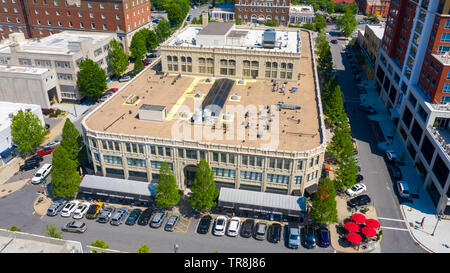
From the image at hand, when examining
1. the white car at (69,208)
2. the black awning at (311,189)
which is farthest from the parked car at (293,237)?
the white car at (69,208)

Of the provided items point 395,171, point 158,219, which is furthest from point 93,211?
point 395,171

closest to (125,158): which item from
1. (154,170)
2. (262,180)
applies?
(154,170)

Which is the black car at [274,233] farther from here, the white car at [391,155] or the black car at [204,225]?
the white car at [391,155]

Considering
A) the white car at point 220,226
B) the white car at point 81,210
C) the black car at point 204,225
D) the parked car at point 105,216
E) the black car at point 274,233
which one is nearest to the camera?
the black car at point 274,233

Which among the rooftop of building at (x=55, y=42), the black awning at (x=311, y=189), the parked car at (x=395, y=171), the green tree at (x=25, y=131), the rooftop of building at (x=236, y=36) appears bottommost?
the parked car at (x=395, y=171)

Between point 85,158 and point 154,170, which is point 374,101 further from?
point 85,158

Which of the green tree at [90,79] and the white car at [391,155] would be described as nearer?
the white car at [391,155]

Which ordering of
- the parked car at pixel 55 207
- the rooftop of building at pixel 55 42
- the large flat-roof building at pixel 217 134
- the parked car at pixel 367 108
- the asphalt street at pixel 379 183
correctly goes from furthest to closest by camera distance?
the rooftop of building at pixel 55 42 → the parked car at pixel 367 108 → the parked car at pixel 55 207 → the large flat-roof building at pixel 217 134 → the asphalt street at pixel 379 183

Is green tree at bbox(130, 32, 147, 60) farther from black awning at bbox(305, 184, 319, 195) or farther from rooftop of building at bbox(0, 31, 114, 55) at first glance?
black awning at bbox(305, 184, 319, 195)
